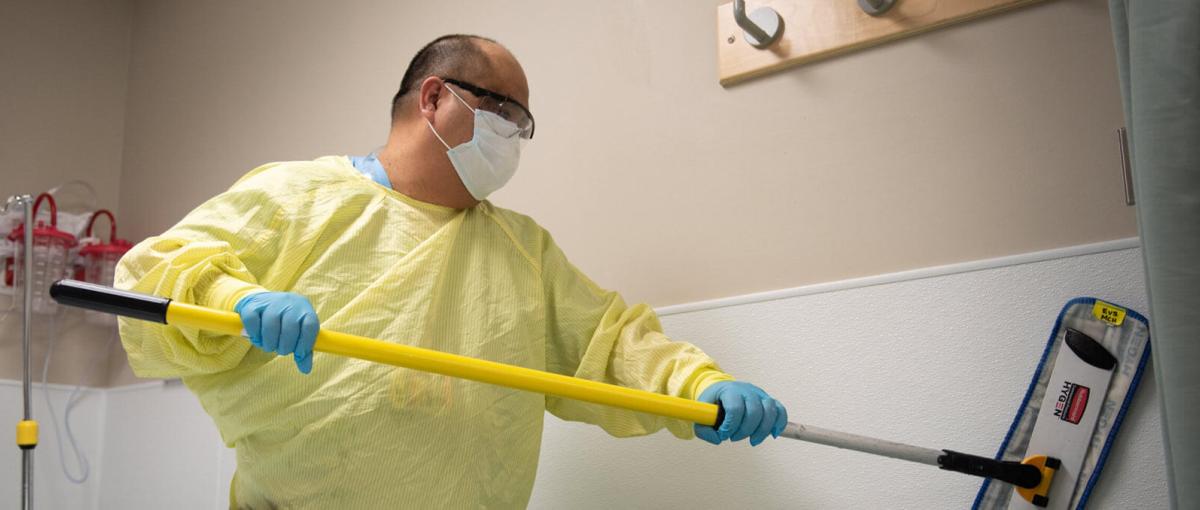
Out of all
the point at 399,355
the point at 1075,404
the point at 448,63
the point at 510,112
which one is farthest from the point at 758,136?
the point at 399,355

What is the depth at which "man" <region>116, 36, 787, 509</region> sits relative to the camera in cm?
134

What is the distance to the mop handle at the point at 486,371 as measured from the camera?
3.74ft

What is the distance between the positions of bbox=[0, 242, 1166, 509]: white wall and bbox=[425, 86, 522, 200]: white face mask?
1.38ft

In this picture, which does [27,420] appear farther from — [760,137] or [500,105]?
[760,137]

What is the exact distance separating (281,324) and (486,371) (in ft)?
0.84

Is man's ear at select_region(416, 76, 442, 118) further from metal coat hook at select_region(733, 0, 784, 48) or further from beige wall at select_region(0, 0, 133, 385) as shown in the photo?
beige wall at select_region(0, 0, 133, 385)

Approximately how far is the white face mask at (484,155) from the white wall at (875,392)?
0.42 metres

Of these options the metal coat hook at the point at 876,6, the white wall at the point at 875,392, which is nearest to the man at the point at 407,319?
the white wall at the point at 875,392

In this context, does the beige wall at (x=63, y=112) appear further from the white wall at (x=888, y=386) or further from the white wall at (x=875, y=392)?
the white wall at (x=888, y=386)

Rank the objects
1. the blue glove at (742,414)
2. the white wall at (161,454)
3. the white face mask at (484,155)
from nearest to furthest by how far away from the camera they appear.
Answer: the blue glove at (742,414), the white face mask at (484,155), the white wall at (161,454)

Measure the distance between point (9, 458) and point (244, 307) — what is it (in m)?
1.69

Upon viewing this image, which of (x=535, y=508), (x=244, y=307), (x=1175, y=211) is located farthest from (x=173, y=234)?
(x=1175, y=211)

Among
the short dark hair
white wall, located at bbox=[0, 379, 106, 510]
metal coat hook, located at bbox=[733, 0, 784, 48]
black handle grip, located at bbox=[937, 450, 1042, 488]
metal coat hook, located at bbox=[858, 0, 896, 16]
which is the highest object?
metal coat hook, located at bbox=[858, 0, 896, 16]

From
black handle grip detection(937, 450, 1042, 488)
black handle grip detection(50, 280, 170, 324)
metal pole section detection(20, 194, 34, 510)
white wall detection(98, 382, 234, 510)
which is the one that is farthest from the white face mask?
metal pole section detection(20, 194, 34, 510)
